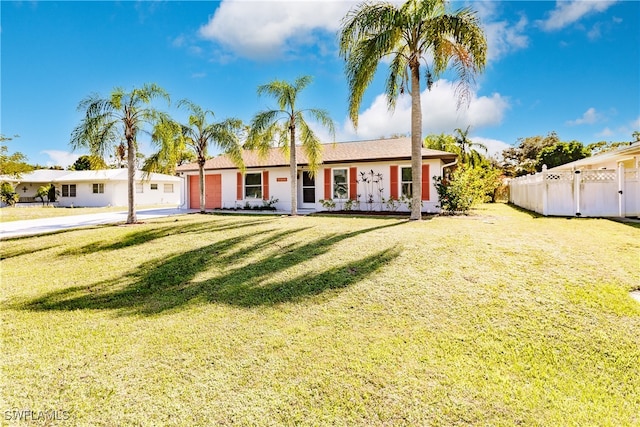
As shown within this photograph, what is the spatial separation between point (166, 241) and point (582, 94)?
82.3 ft

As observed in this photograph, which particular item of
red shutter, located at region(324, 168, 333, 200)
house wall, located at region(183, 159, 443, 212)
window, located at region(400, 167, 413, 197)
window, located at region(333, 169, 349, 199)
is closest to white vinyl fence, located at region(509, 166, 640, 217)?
house wall, located at region(183, 159, 443, 212)

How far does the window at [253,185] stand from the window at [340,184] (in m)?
5.07

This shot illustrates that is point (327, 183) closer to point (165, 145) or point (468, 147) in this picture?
point (165, 145)

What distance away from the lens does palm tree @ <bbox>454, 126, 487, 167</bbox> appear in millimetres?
27609

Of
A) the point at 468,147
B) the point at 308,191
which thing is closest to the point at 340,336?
the point at 308,191

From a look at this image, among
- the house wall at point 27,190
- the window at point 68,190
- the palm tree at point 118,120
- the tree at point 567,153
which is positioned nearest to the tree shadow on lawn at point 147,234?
the palm tree at point 118,120

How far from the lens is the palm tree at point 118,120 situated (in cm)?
1257

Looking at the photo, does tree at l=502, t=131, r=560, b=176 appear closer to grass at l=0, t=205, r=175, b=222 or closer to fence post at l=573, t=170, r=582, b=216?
fence post at l=573, t=170, r=582, b=216

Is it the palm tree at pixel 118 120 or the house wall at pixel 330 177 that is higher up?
the palm tree at pixel 118 120

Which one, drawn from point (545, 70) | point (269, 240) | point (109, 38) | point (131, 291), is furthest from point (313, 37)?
point (131, 291)

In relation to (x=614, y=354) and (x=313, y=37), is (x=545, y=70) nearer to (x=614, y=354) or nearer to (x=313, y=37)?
(x=313, y=37)

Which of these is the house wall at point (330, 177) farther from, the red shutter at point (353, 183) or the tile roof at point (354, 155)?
the tile roof at point (354, 155)

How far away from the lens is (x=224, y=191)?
2112 cm

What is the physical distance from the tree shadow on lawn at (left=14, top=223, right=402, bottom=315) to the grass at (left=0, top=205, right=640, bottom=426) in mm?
45
